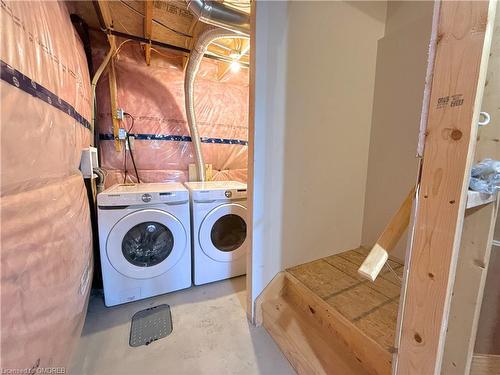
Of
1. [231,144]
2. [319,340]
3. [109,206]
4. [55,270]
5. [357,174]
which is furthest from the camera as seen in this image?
[231,144]

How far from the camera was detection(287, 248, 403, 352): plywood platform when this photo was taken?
3.26 ft

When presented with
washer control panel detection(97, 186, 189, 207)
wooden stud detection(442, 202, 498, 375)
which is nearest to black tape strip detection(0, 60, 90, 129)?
washer control panel detection(97, 186, 189, 207)

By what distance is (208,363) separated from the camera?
3.74ft

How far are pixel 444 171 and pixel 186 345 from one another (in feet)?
4.88

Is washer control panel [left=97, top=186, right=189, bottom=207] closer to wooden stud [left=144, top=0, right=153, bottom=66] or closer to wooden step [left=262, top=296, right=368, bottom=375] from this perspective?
wooden step [left=262, top=296, right=368, bottom=375]

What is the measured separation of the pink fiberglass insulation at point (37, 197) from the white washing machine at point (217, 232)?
29.9 inches

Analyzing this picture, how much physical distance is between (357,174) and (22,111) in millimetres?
1917

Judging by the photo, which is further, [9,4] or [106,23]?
[106,23]

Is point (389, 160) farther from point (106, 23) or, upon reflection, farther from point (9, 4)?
point (106, 23)

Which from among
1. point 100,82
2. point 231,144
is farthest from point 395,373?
point 100,82

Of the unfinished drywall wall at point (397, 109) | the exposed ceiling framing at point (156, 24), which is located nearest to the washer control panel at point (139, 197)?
the exposed ceiling framing at point (156, 24)

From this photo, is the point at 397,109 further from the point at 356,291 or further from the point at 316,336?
the point at 316,336

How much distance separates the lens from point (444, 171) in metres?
0.55

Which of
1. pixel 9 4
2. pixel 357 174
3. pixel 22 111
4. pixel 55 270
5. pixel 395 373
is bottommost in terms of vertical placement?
pixel 395 373
